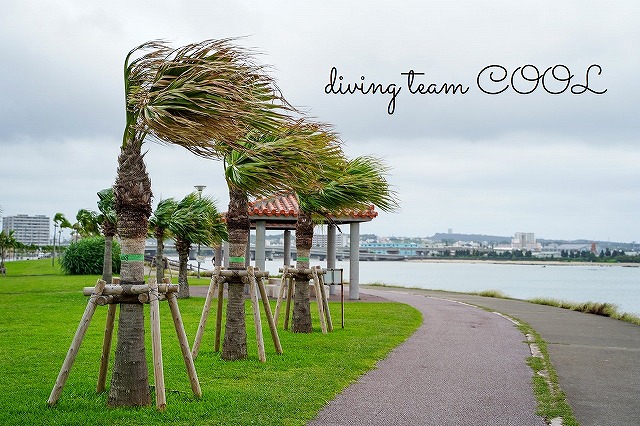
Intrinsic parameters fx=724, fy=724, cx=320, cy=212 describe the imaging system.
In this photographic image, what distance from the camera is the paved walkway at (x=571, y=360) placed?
844cm

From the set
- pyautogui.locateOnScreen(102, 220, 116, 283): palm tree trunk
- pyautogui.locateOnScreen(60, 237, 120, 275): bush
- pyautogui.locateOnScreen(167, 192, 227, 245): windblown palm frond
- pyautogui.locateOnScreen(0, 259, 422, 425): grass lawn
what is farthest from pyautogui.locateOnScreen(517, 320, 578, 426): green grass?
pyautogui.locateOnScreen(60, 237, 120, 275): bush

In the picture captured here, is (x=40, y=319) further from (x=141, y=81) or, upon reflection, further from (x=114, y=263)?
(x=114, y=263)

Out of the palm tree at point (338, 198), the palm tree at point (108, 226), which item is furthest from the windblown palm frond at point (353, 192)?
the palm tree at point (108, 226)

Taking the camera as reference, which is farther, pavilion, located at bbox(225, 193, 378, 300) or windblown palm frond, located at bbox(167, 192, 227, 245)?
pavilion, located at bbox(225, 193, 378, 300)

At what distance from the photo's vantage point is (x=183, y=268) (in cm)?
2597

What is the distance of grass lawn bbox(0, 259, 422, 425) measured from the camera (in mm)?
7656

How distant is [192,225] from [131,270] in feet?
57.3

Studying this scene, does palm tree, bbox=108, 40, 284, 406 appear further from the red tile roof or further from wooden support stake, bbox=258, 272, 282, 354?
the red tile roof

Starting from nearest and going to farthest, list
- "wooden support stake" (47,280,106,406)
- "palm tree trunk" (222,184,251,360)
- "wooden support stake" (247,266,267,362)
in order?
"wooden support stake" (47,280,106,406)
"wooden support stake" (247,266,267,362)
"palm tree trunk" (222,184,251,360)

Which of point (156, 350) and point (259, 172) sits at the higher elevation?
point (259, 172)

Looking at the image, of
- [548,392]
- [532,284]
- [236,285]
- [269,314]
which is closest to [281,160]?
[236,285]

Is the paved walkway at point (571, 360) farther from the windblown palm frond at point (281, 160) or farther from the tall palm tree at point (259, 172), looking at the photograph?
the windblown palm frond at point (281, 160)

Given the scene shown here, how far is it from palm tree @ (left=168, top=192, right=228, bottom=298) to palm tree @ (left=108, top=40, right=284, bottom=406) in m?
17.2

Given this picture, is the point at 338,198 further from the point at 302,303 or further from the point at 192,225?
the point at 192,225
